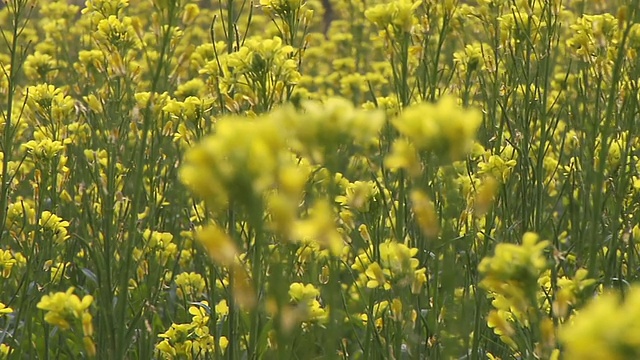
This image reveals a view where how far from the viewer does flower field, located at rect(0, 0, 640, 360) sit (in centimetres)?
138

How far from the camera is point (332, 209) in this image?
1.51 metres

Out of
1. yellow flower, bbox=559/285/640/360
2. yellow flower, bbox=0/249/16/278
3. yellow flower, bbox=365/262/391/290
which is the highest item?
yellow flower, bbox=559/285/640/360

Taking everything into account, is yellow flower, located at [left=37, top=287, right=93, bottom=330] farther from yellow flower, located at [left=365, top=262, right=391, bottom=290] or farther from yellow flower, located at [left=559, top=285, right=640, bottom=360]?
yellow flower, located at [left=559, top=285, right=640, bottom=360]

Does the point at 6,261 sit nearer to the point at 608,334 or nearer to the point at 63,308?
the point at 63,308

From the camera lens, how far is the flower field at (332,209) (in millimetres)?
1377

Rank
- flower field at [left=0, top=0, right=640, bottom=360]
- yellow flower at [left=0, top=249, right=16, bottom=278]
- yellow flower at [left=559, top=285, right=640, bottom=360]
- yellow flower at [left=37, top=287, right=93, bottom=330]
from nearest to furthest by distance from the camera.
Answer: yellow flower at [left=559, top=285, right=640, bottom=360] → flower field at [left=0, top=0, right=640, bottom=360] → yellow flower at [left=37, top=287, right=93, bottom=330] → yellow flower at [left=0, top=249, right=16, bottom=278]

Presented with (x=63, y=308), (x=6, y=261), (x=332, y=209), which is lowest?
(x=6, y=261)

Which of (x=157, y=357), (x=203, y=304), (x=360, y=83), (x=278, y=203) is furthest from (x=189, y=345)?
(x=360, y=83)

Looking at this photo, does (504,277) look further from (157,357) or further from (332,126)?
(157,357)

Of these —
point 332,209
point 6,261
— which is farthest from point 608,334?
point 6,261

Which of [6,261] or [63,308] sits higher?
[63,308]

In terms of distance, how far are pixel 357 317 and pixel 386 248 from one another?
1260mm

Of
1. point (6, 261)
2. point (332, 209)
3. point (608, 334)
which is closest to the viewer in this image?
point (608, 334)

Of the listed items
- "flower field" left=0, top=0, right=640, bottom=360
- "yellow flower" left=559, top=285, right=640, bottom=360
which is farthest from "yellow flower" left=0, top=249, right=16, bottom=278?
"yellow flower" left=559, top=285, right=640, bottom=360
